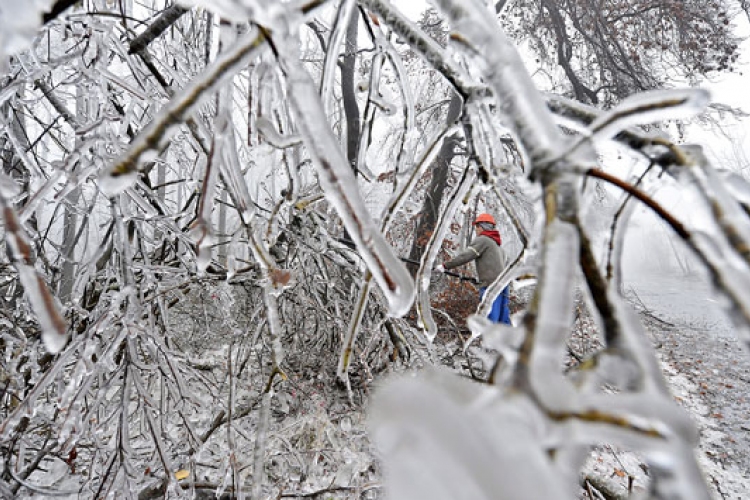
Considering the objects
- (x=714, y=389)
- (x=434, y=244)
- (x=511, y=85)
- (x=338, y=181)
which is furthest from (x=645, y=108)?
(x=714, y=389)

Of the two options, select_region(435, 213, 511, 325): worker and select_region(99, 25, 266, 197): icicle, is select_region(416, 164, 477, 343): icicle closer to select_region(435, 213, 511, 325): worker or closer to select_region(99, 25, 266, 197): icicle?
select_region(99, 25, 266, 197): icicle

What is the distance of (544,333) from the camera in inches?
8.2

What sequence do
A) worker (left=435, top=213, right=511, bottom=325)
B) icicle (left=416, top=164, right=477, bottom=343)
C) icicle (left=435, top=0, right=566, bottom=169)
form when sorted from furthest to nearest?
1. worker (left=435, top=213, right=511, bottom=325)
2. icicle (left=416, top=164, right=477, bottom=343)
3. icicle (left=435, top=0, right=566, bottom=169)

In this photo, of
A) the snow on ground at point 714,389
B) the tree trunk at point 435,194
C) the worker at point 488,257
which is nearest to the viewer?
the snow on ground at point 714,389

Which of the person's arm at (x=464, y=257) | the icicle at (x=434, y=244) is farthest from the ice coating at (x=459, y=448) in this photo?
the person's arm at (x=464, y=257)

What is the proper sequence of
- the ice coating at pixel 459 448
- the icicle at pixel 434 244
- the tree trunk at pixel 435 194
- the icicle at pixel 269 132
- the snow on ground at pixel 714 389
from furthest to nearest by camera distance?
1. the tree trunk at pixel 435 194
2. the snow on ground at pixel 714 389
3. the icicle at pixel 434 244
4. the icicle at pixel 269 132
5. the ice coating at pixel 459 448

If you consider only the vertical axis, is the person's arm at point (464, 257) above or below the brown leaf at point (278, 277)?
below

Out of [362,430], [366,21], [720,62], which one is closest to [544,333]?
[366,21]

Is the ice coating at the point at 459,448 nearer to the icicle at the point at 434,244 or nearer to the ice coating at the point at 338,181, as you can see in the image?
the ice coating at the point at 338,181

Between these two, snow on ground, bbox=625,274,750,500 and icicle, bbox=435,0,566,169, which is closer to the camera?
icicle, bbox=435,0,566,169

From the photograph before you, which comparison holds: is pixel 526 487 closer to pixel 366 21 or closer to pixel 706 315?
pixel 366 21

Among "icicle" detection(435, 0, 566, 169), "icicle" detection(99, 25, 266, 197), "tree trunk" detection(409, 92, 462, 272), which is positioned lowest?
"icicle" detection(435, 0, 566, 169)

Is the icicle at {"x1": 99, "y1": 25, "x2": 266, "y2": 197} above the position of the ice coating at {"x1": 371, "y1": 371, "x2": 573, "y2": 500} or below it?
above

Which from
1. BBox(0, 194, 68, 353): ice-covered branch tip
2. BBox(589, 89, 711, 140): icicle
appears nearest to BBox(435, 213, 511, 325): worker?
BBox(589, 89, 711, 140): icicle
